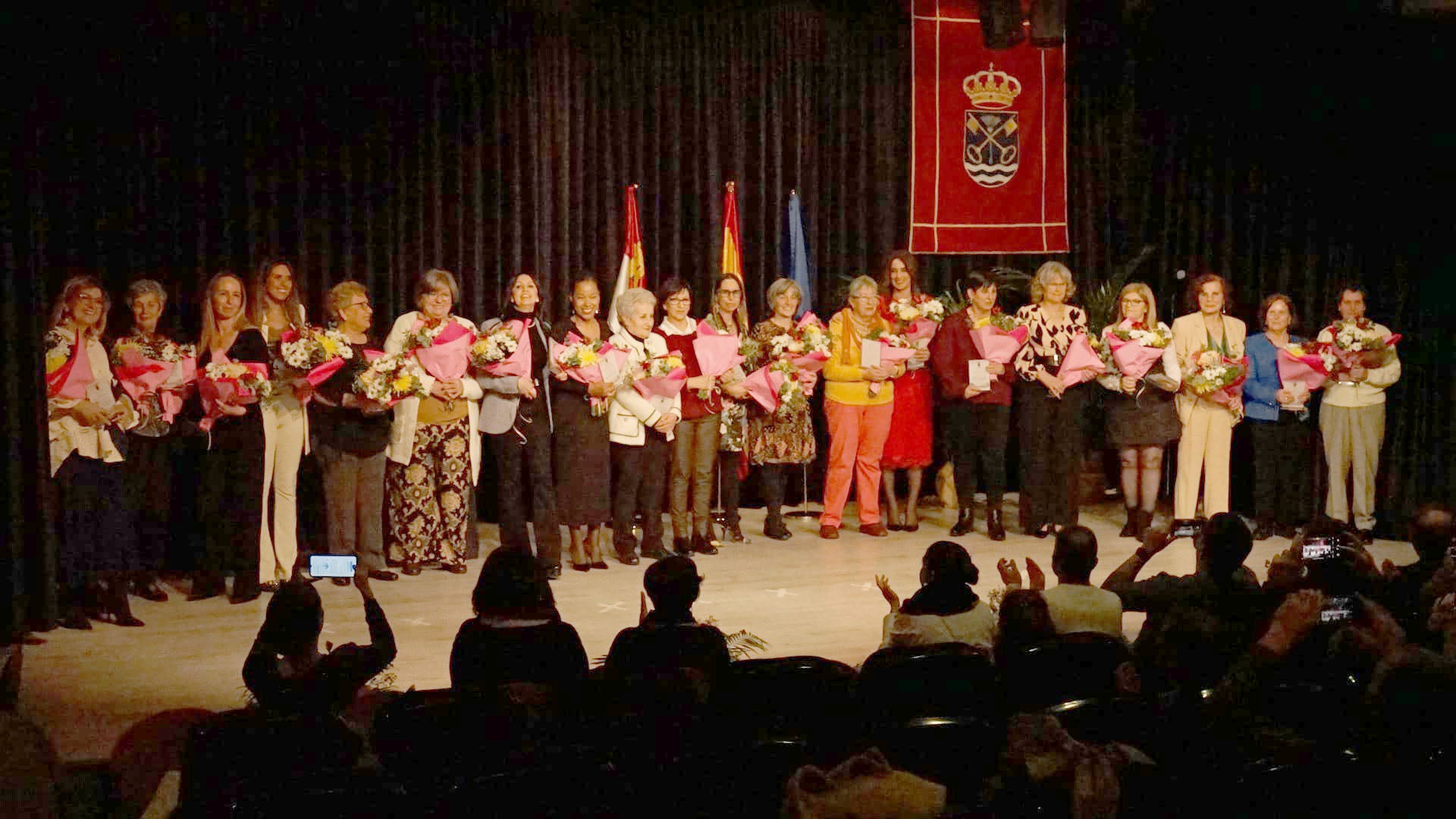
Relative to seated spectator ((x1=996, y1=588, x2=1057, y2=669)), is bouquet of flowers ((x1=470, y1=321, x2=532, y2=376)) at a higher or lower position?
higher

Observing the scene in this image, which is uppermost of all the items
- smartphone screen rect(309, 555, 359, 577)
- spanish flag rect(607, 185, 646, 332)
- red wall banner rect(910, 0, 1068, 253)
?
red wall banner rect(910, 0, 1068, 253)

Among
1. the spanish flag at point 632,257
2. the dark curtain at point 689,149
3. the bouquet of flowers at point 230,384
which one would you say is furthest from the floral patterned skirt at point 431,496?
the spanish flag at point 632,257

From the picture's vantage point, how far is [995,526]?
27.2 feet

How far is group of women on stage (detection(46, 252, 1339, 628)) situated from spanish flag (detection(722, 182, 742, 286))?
38.9 inches

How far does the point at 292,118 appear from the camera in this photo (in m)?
7.89

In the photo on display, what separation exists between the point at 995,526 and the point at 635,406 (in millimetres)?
2305

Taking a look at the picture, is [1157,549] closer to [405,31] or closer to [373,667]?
[373,667]

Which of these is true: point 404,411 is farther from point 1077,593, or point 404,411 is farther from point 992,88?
point 992,88

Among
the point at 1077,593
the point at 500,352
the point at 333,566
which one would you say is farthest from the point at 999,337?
the point at 333,566

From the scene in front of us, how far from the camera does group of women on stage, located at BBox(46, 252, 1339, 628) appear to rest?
639 cm

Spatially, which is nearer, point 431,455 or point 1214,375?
point 431,455

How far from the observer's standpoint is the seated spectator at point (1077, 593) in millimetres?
3914

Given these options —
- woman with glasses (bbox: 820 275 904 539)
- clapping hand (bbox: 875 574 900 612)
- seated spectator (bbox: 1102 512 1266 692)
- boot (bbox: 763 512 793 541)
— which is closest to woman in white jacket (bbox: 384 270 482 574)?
boot (bbox: 763 512 793 541)

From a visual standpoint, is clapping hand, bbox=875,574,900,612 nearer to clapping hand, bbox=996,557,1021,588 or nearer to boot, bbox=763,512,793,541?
clapping hand, bbox=996,557,1021,588
